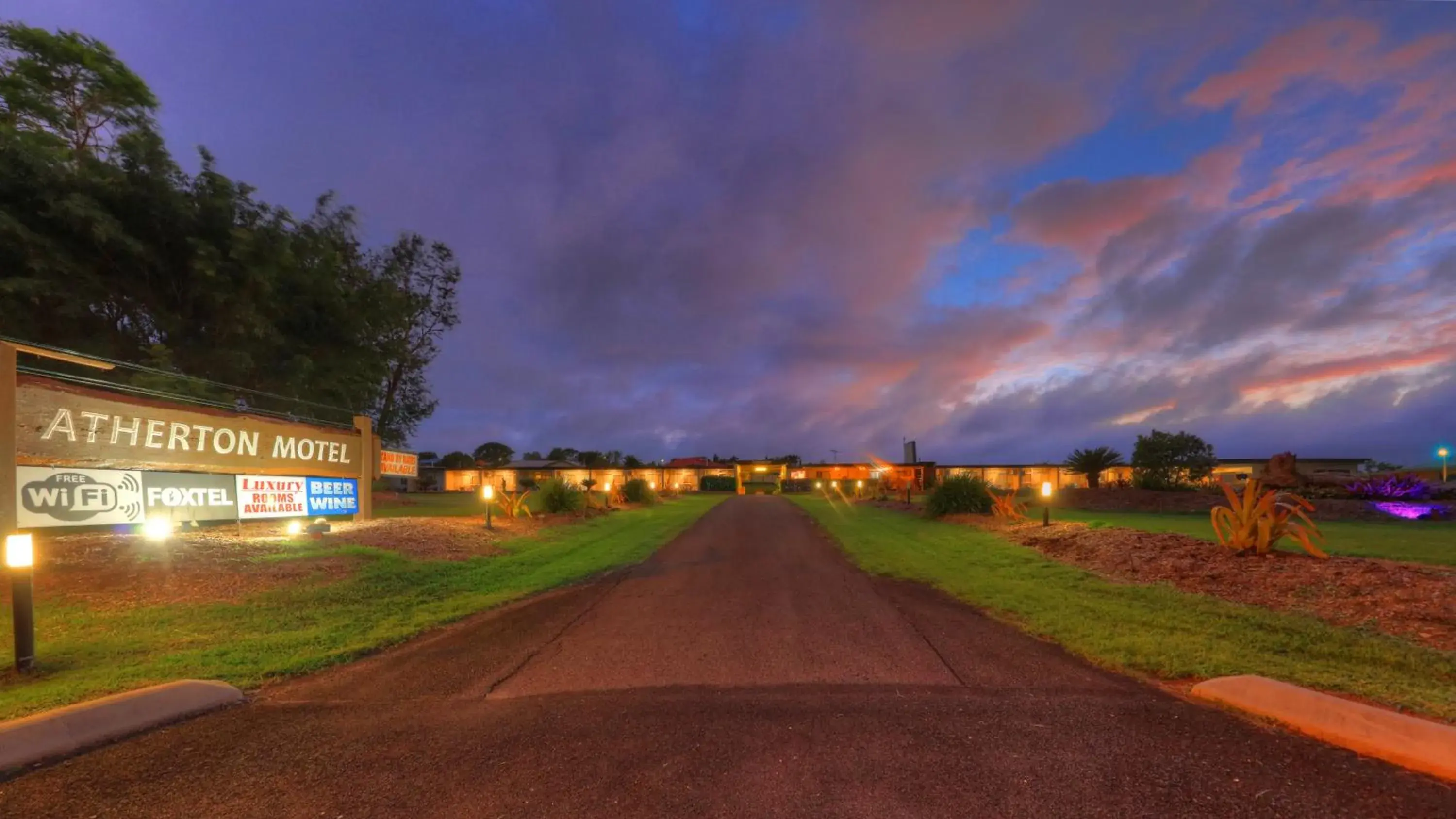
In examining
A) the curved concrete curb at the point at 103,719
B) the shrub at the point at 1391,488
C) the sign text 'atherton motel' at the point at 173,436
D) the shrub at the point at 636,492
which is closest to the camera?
the curved concrete curb at the point at 103,719

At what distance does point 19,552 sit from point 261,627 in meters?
2.47

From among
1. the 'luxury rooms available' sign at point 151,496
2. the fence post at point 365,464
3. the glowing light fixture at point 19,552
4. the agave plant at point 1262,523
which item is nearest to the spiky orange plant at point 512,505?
the fence post at point 365,464

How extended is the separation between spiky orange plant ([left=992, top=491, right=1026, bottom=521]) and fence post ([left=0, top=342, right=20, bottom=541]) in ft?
71.3

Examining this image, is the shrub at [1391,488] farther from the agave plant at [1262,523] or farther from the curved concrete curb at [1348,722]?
the curved concrete curb at [1348,722]

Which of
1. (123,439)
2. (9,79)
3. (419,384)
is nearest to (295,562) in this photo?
(123,439)

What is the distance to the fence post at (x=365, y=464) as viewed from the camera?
15.5 metres

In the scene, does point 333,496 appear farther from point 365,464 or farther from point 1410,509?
point 1410,509

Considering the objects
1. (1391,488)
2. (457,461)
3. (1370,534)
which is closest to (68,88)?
(1370,534)

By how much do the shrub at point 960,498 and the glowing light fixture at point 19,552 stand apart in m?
22.8

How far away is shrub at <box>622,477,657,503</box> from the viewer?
37.5m

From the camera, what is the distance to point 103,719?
4496 mm

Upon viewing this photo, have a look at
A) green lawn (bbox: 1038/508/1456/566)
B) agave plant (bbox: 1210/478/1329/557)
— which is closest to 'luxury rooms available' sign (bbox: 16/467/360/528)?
agave plant (bbox: 1210/478/1329/557)

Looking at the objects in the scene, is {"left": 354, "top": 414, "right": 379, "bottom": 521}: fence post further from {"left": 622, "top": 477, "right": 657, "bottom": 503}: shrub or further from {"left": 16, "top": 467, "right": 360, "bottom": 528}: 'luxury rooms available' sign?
{"left": 622, "top": 477, "right": 657, "bottom": 503}: shrub

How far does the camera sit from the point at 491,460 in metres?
112
